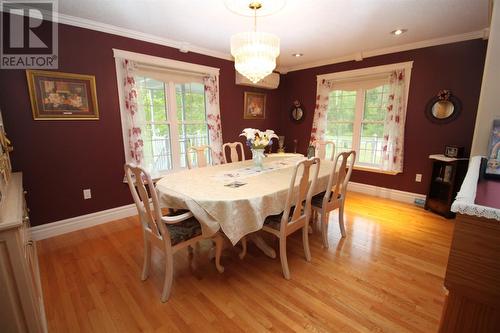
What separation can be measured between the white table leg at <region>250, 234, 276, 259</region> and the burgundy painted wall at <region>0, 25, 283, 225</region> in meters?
1.87

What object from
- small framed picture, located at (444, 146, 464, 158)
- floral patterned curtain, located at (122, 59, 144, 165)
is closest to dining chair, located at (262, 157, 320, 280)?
floral patterned curtain, located at (122, 59, 144, 165)

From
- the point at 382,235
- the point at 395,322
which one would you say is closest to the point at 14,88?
the point at 395,322

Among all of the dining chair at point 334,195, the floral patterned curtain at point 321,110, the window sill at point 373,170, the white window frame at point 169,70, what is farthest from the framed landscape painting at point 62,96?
the window sill at point 373,170

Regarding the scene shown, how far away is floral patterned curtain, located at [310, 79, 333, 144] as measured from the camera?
4199mm

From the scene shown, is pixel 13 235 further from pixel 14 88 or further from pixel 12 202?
pixel 14 88

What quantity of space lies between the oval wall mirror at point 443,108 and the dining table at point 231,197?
2.16 m

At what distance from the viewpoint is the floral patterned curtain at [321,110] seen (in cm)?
420

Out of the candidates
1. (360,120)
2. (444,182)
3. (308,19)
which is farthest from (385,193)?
(308,19)

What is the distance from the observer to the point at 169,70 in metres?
3.24

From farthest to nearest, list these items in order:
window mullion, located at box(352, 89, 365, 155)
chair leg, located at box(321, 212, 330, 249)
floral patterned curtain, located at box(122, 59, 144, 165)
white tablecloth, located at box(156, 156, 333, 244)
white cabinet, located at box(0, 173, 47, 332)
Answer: window mullion, located at box(352, 89, 365, 155)
floral patterned curtain, located at box(122, 59, 144, 165)
chair leg, located at box(321, 212, 330, 249)
white tablecloth, located at box(156, 156, 333, 244)
white cabinet, located at box(0, 173, 47, 332)

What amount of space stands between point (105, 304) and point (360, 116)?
4.15 m

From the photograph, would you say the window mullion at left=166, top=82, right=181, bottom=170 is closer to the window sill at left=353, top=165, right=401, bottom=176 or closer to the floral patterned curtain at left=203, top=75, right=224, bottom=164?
the floral patterned curtain at left=203, top=75, right=224, bottom=164

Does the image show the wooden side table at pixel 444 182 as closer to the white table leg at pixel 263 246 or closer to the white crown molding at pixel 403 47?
the white crown molding at pixel 403 47

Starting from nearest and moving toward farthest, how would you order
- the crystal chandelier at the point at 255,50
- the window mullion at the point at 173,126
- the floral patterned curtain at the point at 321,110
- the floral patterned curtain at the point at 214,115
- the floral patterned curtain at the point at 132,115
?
the crystal chandelier at the point at 255,50 → the floral patterned curtain at the point at 132,115 → the window mullion at the point at 173,126 → the floral patterned curtain at the point at 214,115 → the floral patterned curtain at the point at 321,110
